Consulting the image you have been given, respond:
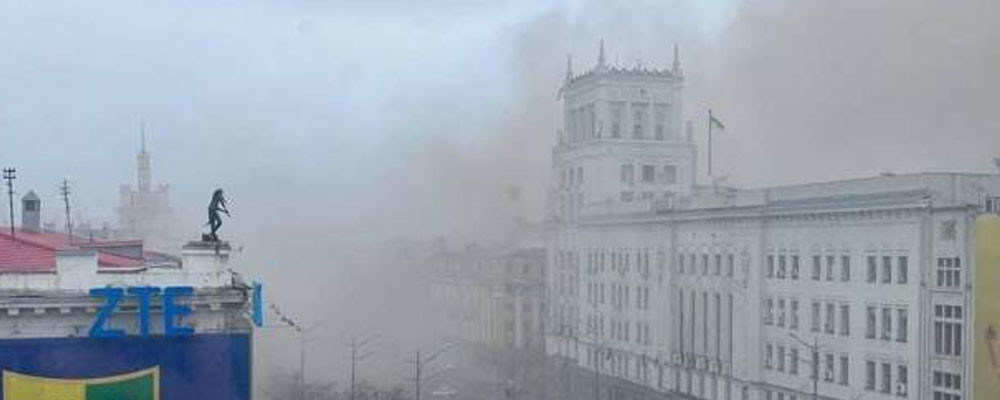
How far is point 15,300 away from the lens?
19391mm

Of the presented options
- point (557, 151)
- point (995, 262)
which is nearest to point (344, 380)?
point (557, 151)

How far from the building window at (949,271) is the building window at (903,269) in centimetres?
94

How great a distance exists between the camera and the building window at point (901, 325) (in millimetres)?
31500

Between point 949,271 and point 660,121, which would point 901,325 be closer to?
point 949,271

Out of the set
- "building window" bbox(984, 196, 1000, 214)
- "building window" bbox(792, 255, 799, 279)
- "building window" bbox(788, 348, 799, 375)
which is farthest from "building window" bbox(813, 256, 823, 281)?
"building window" bbox(984, 196, 1000, 214)

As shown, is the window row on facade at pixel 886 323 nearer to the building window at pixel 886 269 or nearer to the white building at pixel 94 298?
the building window at pixel 886 269

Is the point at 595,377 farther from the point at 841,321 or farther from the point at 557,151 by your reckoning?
the point at 841,321

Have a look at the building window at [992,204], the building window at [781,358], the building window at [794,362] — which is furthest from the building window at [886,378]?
the building window at [781,358]

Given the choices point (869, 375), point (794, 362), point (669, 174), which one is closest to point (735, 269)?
point (794, 362)

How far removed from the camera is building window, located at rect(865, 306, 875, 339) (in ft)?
108

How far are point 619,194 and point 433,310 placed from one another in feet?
61.9

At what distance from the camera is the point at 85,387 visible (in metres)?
19.8

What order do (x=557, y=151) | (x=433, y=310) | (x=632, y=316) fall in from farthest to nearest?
(x=433, y=310), (x=557, y=151), (x=632, y=316)

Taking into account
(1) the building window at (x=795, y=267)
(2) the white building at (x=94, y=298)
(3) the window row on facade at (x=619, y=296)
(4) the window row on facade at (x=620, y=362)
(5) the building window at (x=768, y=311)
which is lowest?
(4) the window row on facade at (x=620, y=362)
